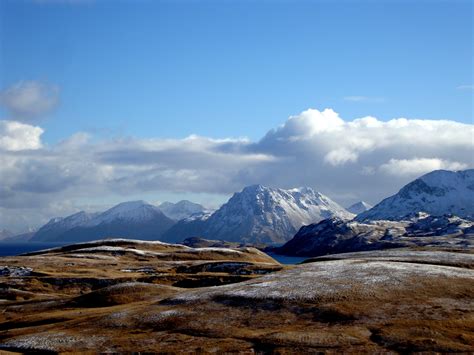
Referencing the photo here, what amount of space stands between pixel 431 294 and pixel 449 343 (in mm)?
18796

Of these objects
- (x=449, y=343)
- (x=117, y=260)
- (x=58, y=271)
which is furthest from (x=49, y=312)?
(x=117, y=260)

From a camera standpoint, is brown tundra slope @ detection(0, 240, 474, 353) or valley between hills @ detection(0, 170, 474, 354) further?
brown tundra slope @ detection(0, 240, 474, 353)

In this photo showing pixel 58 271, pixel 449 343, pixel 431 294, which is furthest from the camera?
pixel 58 271

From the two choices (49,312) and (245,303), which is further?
(49,312)

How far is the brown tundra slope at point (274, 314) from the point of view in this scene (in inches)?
2279

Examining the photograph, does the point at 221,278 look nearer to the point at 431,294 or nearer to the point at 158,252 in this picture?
the point at 431,294

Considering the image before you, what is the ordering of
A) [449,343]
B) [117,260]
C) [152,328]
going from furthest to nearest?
[117,260], [152,328], [449,343]

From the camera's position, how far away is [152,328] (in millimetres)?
67250

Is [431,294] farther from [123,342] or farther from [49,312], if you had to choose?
[49,312]

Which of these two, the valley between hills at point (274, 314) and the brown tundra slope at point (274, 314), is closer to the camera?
the valley between hills at point (274, 314)

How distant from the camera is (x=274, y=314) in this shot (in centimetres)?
6912

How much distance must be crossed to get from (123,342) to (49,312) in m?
29.6

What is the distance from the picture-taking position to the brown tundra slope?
5788 centimetres

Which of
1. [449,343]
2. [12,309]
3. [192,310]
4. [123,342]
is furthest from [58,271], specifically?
[449,343]
